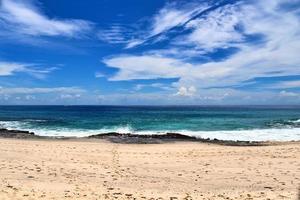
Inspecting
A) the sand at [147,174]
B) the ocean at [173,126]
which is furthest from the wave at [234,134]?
the sand at [147,174]

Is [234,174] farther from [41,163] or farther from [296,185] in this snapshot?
[41,163]

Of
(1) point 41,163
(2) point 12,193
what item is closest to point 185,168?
(1) point 41,163

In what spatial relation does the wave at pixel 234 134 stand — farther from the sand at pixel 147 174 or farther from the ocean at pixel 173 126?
the sand at pixel 147 174

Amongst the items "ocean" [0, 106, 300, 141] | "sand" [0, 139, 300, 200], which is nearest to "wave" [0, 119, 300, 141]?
"ocean" [0, 106, 300, 141]

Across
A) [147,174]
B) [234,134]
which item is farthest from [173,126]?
[147,174]

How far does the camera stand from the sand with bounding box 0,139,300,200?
10242 mm

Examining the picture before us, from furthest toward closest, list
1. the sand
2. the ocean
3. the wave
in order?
the ocean < the wave < the sand

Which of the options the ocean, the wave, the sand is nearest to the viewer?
the sand

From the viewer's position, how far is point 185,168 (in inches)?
567

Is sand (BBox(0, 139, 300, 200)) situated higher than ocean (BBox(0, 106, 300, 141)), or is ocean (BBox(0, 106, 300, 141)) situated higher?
ocean (BBox(0, 106, 300, 141))

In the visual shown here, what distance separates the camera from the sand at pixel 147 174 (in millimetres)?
10242

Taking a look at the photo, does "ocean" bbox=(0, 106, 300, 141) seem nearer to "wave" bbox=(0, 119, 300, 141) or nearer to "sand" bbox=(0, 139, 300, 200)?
"wave" bbox=(0, 119, 300, 141)

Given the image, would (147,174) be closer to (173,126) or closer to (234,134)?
(234,134)

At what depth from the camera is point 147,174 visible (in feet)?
43.2
